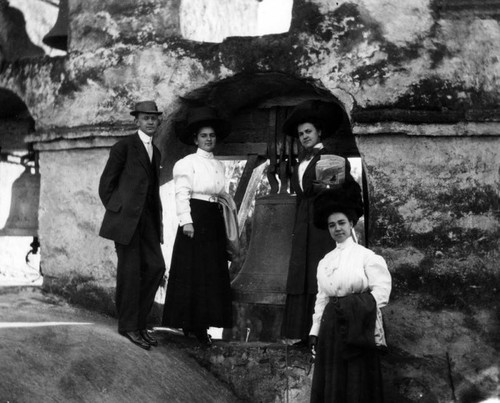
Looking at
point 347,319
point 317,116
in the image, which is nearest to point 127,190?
point 317,116

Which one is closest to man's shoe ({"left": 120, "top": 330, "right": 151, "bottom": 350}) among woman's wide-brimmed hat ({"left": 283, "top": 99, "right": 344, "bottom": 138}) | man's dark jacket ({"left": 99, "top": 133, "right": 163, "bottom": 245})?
man's dark jacket ({"left": 99, "top": 133, "right": 163, "bottom": 245})

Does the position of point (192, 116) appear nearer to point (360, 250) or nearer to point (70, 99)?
point (70, 99)

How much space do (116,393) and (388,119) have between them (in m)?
2.65

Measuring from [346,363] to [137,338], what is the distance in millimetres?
1691

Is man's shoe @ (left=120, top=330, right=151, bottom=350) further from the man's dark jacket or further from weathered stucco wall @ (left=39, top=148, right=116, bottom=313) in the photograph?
weathered stucco wall @ (left=39, top=148, right=116, bottom=313)

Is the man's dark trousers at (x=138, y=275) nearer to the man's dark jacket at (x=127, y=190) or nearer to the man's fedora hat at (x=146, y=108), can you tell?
the man's dark jacket at (x=127, y=190)

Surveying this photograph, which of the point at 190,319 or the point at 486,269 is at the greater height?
the point at 486,269

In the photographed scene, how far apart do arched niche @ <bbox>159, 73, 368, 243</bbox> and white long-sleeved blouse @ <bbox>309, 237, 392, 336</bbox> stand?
1639 millimetres

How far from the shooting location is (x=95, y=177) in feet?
24.6

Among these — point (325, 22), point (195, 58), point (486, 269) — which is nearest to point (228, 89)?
point (195, 58)

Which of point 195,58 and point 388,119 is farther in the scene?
point 195,58

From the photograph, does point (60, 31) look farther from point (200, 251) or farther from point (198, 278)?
point (198, 278)

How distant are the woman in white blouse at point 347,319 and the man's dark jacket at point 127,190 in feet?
4.77

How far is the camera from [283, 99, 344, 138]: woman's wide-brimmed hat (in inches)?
264
